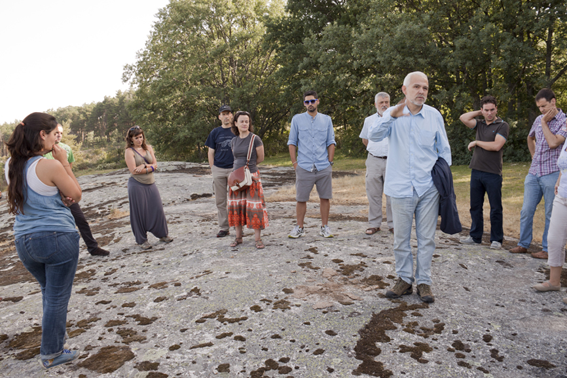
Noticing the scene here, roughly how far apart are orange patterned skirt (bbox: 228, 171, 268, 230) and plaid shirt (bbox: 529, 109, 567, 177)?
371cm

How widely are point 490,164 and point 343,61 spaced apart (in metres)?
15.8

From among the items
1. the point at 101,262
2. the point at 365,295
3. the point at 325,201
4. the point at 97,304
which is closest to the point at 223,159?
the point at 325,201

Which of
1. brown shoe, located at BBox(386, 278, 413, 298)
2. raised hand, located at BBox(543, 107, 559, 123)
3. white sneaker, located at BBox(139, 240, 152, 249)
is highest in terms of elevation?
raised hand, located at BBox(543, 107, 559, 123)

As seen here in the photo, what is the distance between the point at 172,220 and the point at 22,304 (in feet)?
13.8

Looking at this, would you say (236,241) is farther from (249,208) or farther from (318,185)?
(318,185)

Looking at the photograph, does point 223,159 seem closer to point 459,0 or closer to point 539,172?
point 539,172

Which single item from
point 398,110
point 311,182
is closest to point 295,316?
point 398,110

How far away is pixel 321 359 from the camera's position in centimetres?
271

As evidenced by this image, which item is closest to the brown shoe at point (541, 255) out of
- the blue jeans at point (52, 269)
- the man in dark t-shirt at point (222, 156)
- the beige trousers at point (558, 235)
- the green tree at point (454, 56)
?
the beige trousers at point (558, 235)

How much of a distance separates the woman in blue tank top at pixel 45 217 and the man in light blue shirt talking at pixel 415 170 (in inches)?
106

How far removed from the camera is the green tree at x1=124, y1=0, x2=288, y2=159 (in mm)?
Answer: 29844

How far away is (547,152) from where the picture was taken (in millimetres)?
4891

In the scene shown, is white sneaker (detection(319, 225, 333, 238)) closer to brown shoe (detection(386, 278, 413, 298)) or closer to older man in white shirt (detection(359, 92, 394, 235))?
older man in white shirt (detection(359, 92, 394, 235))

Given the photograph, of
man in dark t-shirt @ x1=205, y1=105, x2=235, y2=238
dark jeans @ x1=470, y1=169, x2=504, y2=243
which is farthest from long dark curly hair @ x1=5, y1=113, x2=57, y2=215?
dark jeans @ x1=470, y1=169, x2=504, y2=243
